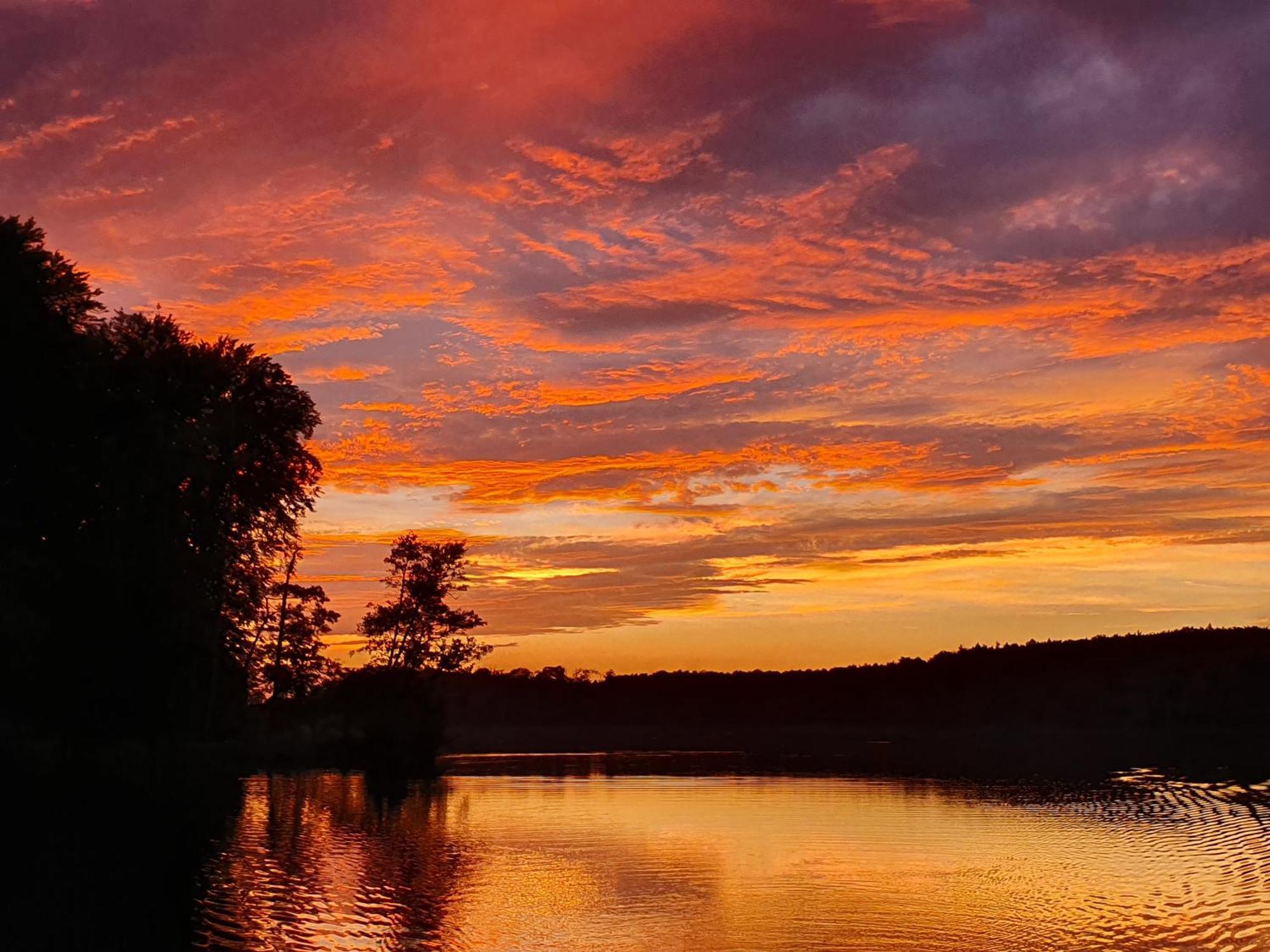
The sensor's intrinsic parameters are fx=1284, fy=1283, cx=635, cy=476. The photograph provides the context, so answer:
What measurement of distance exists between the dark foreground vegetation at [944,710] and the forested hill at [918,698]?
0.25m

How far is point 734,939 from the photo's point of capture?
2292cm

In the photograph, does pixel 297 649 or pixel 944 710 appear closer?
pixel 297 649

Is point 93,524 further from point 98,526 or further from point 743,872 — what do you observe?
point 743,872

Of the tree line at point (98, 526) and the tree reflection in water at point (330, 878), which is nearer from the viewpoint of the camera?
the tree reflection in water at point (330, 878)

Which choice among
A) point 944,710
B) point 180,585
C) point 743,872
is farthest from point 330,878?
point 944,710

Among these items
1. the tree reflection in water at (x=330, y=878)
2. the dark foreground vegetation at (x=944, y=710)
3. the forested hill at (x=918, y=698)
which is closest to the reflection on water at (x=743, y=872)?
the tree reflection in water at (x=330, y=878)

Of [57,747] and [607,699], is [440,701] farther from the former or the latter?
[607,699]

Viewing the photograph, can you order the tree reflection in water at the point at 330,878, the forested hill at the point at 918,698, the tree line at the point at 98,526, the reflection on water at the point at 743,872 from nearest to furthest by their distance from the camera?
1. the tree reflection in water at the point at 330,878
2. the reflection on water at the point at 743,872
3. the tree line at the point at 98,526
4. the forested hill at the point at 918,698

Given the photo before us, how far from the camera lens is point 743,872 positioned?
31438 mm

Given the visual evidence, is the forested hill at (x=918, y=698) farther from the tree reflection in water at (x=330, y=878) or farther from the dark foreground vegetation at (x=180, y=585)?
the tree reflection in water at (x=330, y=878)

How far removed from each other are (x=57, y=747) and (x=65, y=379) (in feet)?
46.0

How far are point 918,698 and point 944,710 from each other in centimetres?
630

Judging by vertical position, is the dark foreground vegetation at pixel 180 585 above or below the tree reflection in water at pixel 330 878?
above

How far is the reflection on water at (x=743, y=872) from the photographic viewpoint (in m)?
23.3
